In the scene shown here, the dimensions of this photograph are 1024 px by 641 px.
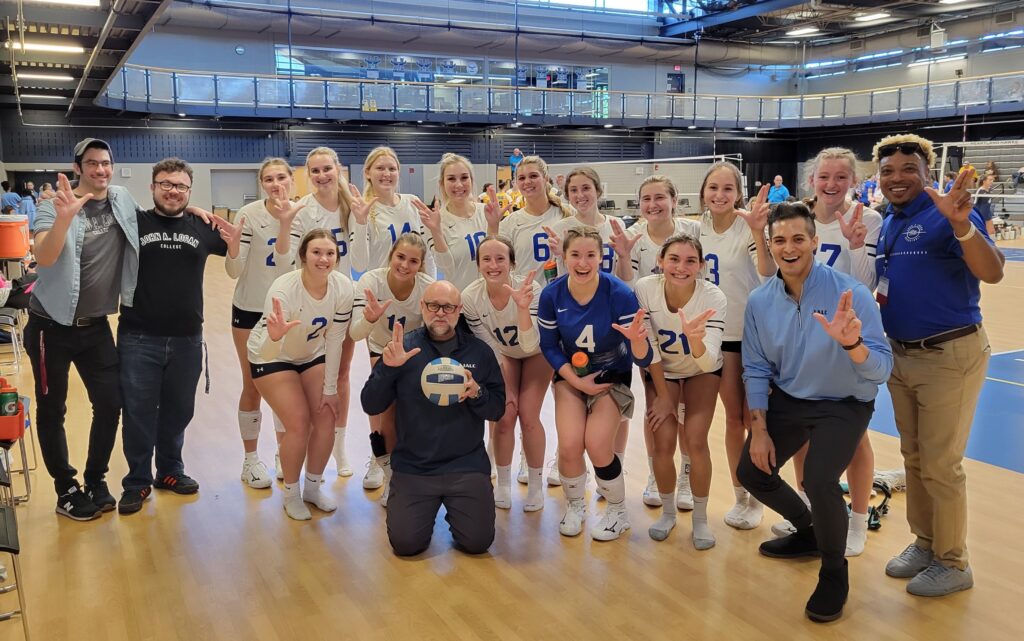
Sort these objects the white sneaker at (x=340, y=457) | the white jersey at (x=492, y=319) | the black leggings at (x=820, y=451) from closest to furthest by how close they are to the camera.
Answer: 1. the black leggings at (x=820, y=451)
2. the white jersey at (x=492, y=319)
3. the white sneaker at (x=340, y=457)

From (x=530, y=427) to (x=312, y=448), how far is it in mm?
1231

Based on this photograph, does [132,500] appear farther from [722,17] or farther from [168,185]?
[722,17]

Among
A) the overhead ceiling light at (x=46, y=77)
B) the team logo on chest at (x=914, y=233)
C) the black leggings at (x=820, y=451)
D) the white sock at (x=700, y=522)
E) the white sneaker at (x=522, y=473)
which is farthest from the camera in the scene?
the overhead ceiling light at (x=46, y=77)

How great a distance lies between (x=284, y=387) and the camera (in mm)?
4430

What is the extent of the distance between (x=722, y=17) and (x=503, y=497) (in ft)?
95.4

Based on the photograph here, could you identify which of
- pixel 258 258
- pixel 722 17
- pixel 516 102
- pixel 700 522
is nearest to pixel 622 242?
pixel 700 522

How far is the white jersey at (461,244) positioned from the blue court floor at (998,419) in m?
3.37

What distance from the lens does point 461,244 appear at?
5023 millimetres

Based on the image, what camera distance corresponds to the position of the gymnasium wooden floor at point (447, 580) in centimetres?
329

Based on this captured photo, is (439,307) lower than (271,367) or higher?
higher

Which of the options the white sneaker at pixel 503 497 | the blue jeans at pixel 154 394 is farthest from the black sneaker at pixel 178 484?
the white sneaker at pixel 503 497

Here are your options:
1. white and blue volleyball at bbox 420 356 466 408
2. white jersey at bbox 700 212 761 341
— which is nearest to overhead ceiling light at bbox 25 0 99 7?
white and blue volleyball at bbox 420 356 466 408

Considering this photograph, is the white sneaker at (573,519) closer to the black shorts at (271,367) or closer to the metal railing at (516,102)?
the black shorts at (271,367)

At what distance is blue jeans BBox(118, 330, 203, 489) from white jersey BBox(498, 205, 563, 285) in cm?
195
